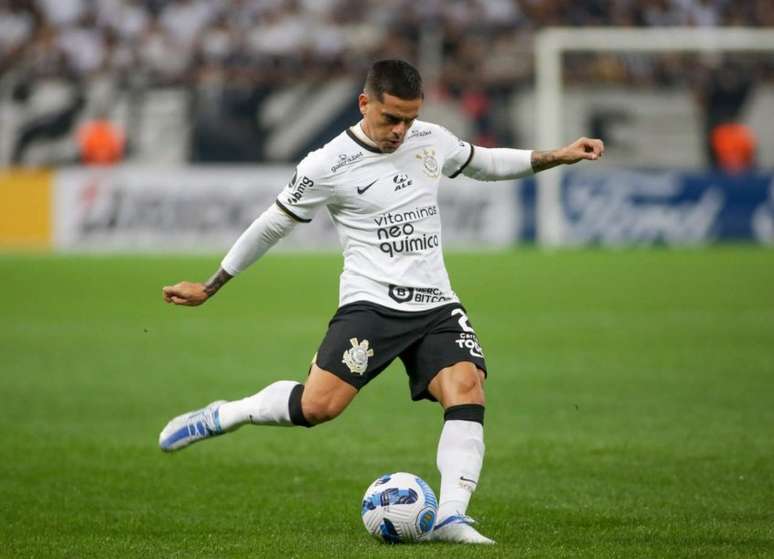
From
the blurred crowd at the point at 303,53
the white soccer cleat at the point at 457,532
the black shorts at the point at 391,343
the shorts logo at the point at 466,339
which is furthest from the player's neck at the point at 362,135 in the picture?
the blurred crowd at the point at 303,53

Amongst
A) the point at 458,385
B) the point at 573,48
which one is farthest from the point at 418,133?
the point at 573,48

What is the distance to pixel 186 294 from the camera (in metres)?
7.06

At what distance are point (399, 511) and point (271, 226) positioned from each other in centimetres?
155

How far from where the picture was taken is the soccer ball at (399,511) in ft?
21.4

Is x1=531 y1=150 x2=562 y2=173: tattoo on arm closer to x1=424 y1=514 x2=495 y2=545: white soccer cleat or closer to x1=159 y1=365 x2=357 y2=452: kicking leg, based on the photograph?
x1=159 y1=365 x2=357 y2=452: kicking leg

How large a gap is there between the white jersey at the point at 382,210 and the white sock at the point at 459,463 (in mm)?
628

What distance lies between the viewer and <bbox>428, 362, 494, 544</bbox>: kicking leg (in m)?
6.52

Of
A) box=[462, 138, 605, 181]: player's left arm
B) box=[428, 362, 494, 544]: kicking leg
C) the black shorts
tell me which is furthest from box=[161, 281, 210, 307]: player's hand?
box=[462, 138, 605, 181]: player's left arm

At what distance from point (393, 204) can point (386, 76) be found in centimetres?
64

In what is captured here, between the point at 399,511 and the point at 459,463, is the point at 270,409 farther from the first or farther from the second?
the point at 459,463

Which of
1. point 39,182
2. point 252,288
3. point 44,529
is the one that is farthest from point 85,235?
point 44,529

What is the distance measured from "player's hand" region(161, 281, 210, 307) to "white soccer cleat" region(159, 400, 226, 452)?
0.52 m

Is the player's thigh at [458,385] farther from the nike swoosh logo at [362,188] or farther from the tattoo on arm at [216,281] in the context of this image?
the tattoo on arm at [216,281]

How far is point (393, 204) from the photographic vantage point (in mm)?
6918
